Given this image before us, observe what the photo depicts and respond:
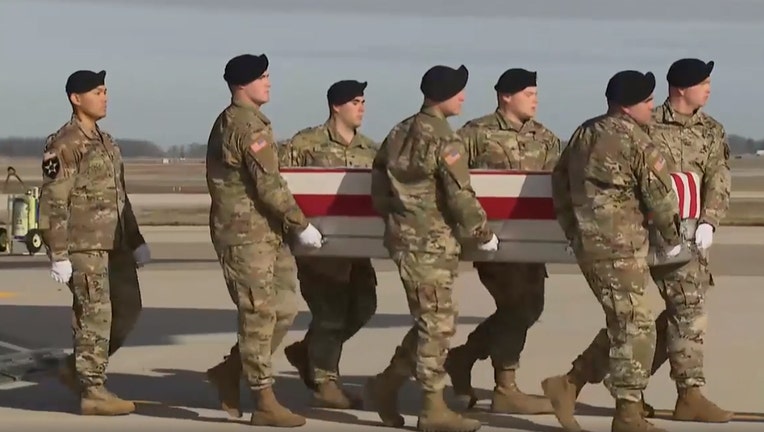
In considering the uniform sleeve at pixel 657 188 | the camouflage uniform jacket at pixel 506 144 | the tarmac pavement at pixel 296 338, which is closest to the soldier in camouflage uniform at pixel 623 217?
the uniform sleeve at pixel 657 188

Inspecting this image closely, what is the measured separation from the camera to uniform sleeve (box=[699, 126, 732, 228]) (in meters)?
6.56

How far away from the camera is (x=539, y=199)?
6.41 metres

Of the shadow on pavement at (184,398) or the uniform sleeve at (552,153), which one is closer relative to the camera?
the shadow on pavement at (184,398)

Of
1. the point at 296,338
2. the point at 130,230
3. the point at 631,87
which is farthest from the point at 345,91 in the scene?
the point at 296,338

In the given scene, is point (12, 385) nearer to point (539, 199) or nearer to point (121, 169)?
point (121, 169)

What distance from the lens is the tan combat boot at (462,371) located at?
7.26 m

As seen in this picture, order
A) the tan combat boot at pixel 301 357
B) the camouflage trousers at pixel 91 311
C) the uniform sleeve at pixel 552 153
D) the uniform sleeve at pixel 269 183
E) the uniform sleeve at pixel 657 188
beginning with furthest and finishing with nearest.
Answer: the tan combat boot at pixel 301 357, the uniform sleeve at pixel 552 153, the camouflage trousers at pixel 91 311, the uniform sleeve at pixel 269 183, the uniform sleeve at pixel 657 188

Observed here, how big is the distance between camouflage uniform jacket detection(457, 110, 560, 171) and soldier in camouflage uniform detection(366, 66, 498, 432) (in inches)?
28.4

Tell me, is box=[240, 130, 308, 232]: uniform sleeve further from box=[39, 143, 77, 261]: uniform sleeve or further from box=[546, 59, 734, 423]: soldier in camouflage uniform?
box=[546, 59, 734, 423]: soldier in camouflage uniform

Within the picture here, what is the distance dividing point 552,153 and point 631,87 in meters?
1.15

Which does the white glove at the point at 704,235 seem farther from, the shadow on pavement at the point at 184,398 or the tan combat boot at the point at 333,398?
the tan combat boot at the point at 333,398

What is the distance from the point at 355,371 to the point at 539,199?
260cm

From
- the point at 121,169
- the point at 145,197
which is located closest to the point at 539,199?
the point at 121,169

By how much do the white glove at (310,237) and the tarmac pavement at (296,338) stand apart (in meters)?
0.90
